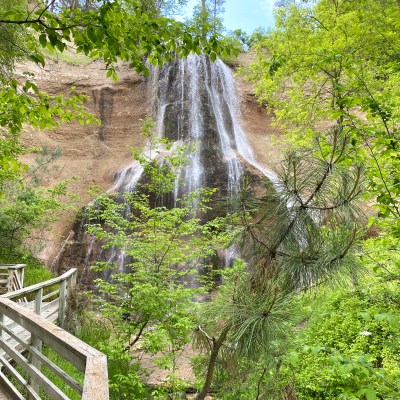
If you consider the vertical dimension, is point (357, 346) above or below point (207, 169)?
below

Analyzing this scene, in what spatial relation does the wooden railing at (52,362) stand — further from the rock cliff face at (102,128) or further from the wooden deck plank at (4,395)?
the rock cliff face at (102,128)

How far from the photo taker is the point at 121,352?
17.4 feet

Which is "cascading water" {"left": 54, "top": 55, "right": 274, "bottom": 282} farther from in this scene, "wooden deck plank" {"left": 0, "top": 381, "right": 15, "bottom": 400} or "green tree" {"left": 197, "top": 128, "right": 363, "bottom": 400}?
"green tree" {"left": 197, "top": 128, "right": 363, "bottom": 400}

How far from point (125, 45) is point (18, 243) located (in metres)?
11.2

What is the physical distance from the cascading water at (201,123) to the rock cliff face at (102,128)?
955 millimetres

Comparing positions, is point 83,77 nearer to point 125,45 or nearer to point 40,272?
point 40,272

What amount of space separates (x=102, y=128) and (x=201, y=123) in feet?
21.0

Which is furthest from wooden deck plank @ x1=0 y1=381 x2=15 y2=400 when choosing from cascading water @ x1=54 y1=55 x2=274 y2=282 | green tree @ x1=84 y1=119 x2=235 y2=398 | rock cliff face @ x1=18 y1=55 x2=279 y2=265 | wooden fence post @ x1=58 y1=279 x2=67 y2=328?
rock cliff face @ x1=18 y1=55 x2=279 y2=265

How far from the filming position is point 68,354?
2248mm

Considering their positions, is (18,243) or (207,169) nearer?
(18,243)

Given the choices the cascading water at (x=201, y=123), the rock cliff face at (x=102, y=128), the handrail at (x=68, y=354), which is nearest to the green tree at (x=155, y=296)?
the handrail at (x=68, y=354)

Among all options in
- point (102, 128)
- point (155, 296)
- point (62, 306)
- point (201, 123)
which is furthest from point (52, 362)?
point (102, 128)

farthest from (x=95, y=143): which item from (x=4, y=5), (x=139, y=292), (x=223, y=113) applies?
(x=139, y=292)

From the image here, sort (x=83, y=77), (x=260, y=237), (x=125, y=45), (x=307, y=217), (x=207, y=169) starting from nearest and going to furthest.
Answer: (x=307, y=217) < (x=260, y=237) < (x=125, y=45) < (x=207, y=169) < (x=83, y=77)
